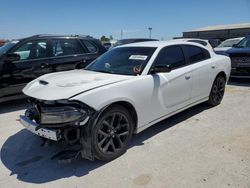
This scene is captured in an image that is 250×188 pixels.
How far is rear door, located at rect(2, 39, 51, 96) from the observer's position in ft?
20.0

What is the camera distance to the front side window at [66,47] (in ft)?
22.5

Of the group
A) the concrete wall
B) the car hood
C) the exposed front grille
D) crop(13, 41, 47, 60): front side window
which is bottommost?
the exposed front grille

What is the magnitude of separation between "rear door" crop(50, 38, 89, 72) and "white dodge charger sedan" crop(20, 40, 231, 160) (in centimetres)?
217

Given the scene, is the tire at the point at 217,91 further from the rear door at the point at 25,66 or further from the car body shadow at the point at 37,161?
the rear door at the point at 25,66

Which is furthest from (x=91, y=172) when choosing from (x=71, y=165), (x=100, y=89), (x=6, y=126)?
(x=6, y=126)

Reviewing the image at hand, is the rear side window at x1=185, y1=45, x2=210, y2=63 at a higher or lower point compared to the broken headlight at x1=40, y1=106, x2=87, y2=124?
higher

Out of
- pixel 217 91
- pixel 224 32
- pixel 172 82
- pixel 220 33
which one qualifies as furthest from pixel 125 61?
pixel 220 33

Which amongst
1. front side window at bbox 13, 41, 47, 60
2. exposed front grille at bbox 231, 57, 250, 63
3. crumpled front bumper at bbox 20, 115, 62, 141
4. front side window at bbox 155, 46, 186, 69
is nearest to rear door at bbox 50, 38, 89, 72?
front side window at bbox 13, 41, 47, 60

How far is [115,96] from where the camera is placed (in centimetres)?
356

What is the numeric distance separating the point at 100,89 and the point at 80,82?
1.22ft

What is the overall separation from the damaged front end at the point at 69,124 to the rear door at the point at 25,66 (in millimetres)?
3103

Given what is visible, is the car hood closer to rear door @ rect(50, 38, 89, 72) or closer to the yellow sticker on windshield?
the yellow sticker on windshield

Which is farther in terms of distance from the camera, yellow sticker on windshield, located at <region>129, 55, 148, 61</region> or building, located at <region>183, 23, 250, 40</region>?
building, located at <region>183, 23, 250, 40</region>

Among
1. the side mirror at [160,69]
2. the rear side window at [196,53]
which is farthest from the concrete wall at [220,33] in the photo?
the side mirror at [160,69]
